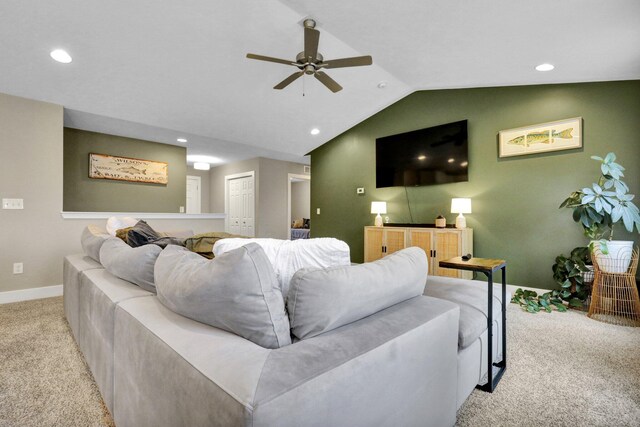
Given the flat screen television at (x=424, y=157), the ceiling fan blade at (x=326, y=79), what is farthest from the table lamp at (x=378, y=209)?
the ceiling fan blade at (x=326, y=79)

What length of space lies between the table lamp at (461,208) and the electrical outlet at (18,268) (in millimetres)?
5265

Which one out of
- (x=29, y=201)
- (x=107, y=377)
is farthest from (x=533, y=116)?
(x=29, y=201)

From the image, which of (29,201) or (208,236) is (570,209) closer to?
(208,236)

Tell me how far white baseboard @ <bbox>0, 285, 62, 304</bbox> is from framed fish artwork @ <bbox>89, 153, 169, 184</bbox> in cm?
206

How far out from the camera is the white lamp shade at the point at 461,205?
13.0ft

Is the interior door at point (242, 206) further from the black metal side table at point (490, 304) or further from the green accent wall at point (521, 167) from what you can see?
the black metal side table at point (490, 304)

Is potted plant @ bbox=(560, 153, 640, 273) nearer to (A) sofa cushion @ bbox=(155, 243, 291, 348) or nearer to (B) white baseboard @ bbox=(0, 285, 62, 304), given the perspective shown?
(A) sofa cushion @ bbox=(155, 243, 291, 348)

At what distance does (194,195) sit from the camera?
319 inches

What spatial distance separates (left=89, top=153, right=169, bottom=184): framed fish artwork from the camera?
196 inches

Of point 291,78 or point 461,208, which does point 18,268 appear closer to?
point 291,78

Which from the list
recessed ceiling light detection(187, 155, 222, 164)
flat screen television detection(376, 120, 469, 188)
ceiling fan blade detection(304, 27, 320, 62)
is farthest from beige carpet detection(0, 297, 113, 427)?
recessed ceiling light detection(187, 155, 222, 164)

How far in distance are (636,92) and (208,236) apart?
4341 mm

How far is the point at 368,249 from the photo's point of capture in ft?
15.9

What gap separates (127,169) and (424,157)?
501cm
